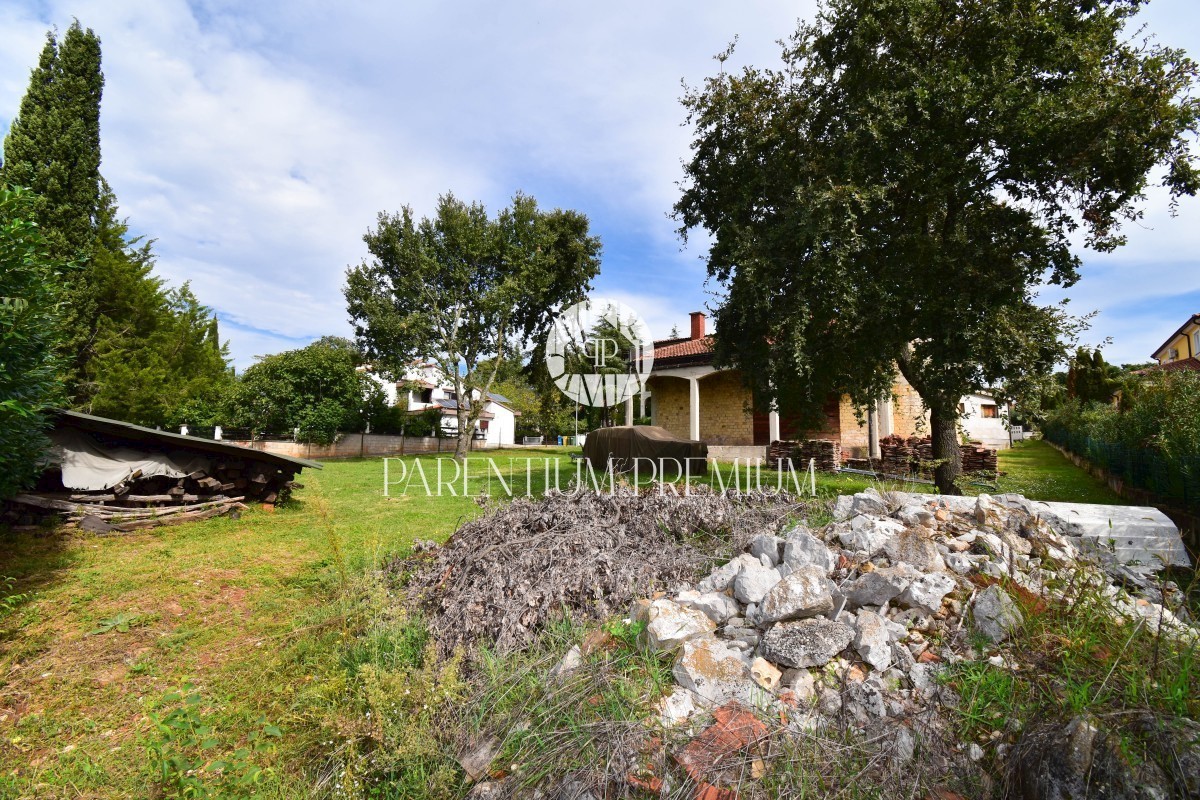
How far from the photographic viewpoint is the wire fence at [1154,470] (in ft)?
21.3

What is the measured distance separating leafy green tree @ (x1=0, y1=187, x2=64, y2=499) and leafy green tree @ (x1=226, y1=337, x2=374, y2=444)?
59.9 feet

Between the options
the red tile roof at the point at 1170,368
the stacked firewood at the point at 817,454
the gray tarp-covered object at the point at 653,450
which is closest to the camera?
the red tile roof at the point at 1170,368

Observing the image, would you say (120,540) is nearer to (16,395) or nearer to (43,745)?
(16,395)

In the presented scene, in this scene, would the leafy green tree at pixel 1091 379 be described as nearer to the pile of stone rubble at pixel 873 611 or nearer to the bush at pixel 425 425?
the pile of stone rubble at pixel 873 611

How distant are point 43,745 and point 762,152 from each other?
11738 mm

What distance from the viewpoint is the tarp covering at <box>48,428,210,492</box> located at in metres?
7.52

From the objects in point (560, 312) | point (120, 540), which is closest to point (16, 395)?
point (120, 540)

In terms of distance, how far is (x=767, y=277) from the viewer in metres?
8.81

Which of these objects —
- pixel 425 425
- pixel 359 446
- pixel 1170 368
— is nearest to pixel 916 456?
pixel 1170 368

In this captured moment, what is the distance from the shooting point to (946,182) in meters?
8.00

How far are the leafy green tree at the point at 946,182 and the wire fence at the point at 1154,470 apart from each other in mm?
1983

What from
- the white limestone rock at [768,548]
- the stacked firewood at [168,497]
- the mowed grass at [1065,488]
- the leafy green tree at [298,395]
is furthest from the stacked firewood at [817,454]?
the leafy green tree at [298,395]

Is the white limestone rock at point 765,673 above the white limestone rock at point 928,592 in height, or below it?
below

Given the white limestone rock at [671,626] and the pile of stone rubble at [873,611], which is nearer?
the pile of stone rubble at [873,611]
